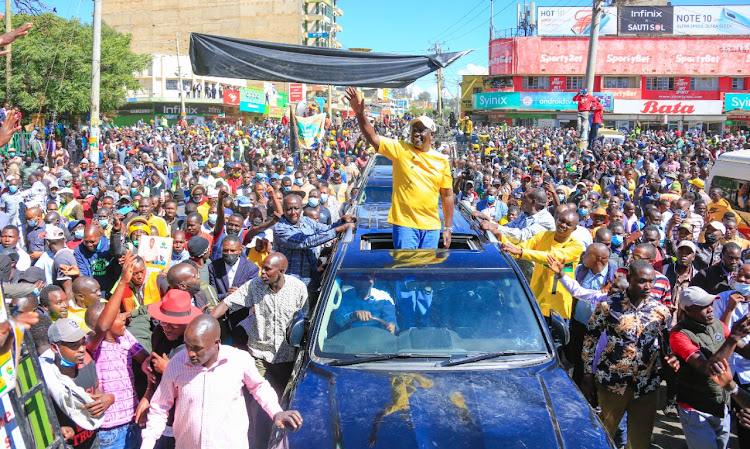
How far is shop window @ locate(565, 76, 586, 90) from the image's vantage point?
6053 centimetres

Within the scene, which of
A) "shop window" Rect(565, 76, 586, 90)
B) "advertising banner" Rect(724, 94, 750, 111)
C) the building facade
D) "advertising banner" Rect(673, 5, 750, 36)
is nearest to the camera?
"advertising banner" Rect(724, 94, 750, 111)

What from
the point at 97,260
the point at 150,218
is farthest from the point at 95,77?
the point at 97,260

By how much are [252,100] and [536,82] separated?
26184mm

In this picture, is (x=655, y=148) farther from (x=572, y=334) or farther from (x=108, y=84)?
(x=108, y=84)

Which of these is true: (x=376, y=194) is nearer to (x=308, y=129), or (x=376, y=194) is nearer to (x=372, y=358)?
(x=372, y=358)

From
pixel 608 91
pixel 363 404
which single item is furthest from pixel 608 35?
pixel 363 404

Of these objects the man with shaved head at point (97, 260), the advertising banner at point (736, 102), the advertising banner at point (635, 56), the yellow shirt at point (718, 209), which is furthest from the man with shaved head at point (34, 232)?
the advertising banner at point (736, 102)

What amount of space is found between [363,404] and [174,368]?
1.03 metres

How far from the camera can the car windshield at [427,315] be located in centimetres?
398

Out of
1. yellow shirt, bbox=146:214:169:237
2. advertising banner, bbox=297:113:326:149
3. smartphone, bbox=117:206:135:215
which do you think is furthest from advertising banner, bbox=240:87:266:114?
yellow shirt, bbox=146:214:169:237

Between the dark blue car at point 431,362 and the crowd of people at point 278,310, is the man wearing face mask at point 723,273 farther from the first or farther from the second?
the dark blue car at point 431,362

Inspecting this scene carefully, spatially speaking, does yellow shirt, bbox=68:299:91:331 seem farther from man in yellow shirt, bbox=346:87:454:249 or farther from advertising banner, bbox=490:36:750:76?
advertising banner, bbox=490:36:750:76

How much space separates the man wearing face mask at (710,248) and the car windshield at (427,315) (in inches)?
155

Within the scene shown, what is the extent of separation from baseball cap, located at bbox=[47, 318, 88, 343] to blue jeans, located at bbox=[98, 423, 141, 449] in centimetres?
68
